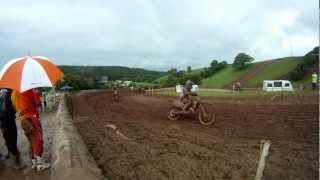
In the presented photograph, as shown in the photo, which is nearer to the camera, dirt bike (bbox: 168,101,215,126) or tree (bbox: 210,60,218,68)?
dirt bike (bbox: 168,101,215,126)

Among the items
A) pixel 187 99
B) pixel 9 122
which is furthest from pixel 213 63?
pixel 9 122

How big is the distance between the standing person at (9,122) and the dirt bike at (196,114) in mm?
8904

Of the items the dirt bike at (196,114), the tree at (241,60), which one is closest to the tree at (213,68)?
the tree at (241,60)

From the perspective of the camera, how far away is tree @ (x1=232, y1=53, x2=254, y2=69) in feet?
330

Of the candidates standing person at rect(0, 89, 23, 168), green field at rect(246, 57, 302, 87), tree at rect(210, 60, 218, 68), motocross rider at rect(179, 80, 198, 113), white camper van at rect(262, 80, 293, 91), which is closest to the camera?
standing person at rect(0, 89, 23, 168)

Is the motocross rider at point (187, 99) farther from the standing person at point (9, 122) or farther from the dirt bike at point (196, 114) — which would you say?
the standing person at point (9, 122)

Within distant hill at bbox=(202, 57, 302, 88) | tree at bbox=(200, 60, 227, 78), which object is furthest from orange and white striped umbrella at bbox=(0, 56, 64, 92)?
tree at bbox=(200, 60, 227, 78)

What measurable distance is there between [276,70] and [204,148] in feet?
240

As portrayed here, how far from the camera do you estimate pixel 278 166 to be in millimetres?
10945

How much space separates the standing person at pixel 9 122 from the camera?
34.6 ft

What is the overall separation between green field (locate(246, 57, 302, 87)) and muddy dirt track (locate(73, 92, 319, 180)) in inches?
2326

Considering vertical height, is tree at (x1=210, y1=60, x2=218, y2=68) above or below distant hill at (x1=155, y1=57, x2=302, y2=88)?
above

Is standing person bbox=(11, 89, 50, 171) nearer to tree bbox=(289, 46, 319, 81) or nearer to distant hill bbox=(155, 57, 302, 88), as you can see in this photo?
tree bbox=(289, 46, 319, 81)

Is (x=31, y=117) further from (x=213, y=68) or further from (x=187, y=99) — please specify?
(x=213, y=68)
